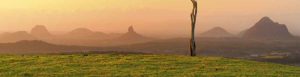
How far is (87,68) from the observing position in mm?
37656

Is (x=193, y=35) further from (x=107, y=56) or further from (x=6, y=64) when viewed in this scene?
(x=6, y=64)

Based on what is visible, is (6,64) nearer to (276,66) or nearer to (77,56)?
(77,56)

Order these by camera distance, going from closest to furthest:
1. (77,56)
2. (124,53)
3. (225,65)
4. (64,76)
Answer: (64,76) → (225,65) → (77,56) → (124,53)

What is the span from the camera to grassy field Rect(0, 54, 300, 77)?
34844 millimetres

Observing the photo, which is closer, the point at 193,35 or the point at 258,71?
the point at 258,71

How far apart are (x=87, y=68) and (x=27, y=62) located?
6.47m

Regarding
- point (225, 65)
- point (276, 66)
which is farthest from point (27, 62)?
point (276, 66)

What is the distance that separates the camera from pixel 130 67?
38.3m

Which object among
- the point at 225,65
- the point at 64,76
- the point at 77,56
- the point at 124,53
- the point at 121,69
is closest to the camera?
the point at 64,76

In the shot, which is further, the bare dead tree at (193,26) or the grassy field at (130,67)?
the bare dead tree at (193,26)

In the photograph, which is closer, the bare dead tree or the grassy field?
the grassy field

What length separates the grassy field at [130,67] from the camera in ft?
114

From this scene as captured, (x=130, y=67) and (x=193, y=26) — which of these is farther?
(x=193, y=26)

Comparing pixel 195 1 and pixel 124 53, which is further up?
pixel 195 1
